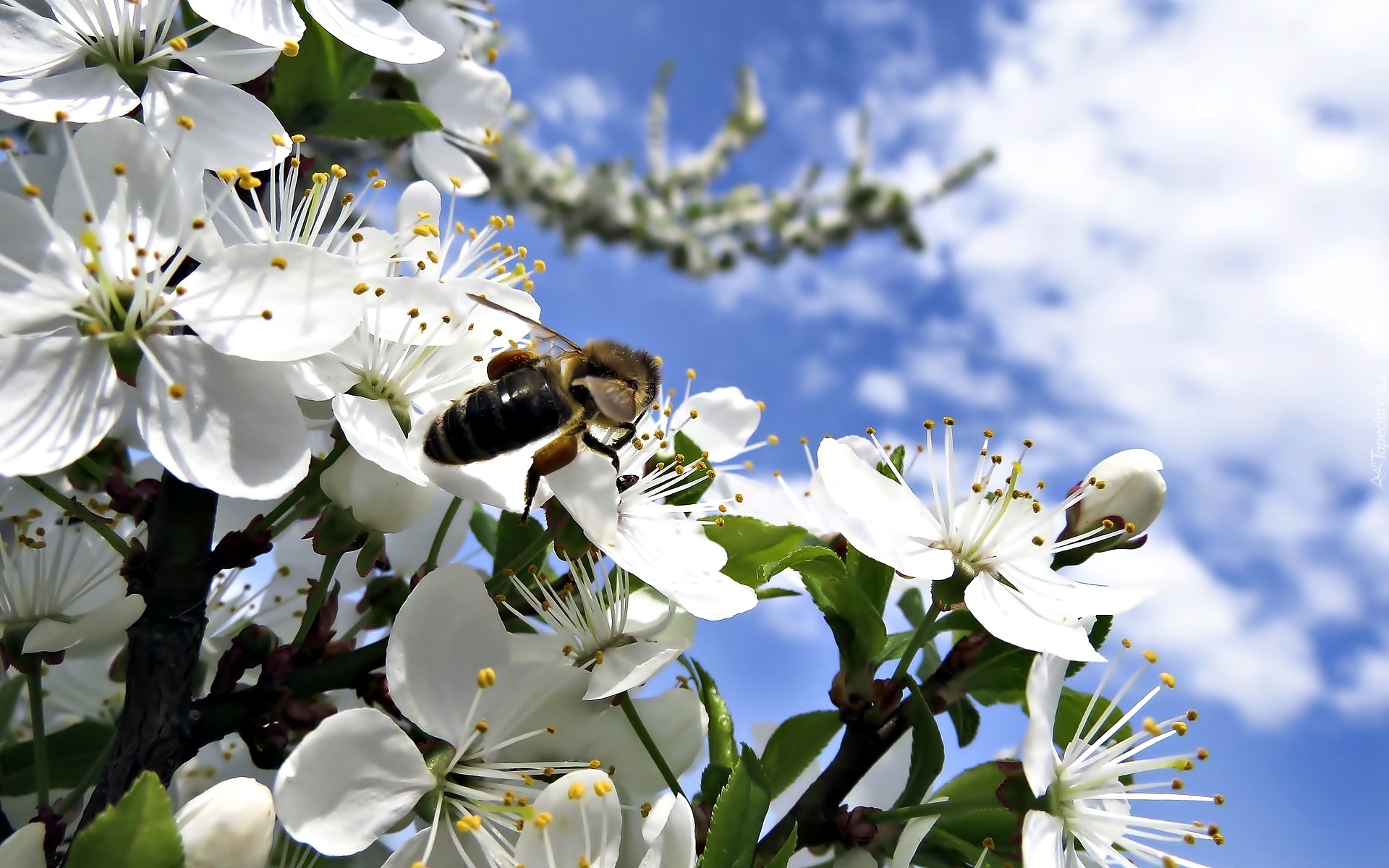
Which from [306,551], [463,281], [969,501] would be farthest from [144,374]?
[969,501]

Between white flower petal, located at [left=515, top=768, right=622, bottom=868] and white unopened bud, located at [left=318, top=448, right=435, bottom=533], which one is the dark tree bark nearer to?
white unopened bud, located at [left=318, top=448, right=435, bottom=533]

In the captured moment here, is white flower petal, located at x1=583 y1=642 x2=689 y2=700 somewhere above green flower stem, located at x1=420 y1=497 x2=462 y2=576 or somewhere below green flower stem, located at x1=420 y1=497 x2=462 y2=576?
below

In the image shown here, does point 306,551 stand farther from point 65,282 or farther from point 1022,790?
point 1022,790

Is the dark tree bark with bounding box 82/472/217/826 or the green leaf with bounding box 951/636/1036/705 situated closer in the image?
the dark tree bark with bounding box 82/472/217/826

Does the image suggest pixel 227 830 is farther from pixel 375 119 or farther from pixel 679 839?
pixel 375 119

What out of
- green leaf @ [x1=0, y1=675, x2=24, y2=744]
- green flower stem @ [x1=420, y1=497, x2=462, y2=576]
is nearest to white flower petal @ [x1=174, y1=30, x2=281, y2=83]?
green flower stem @ [x1=420, y1=497, x2=462, y2=576]
